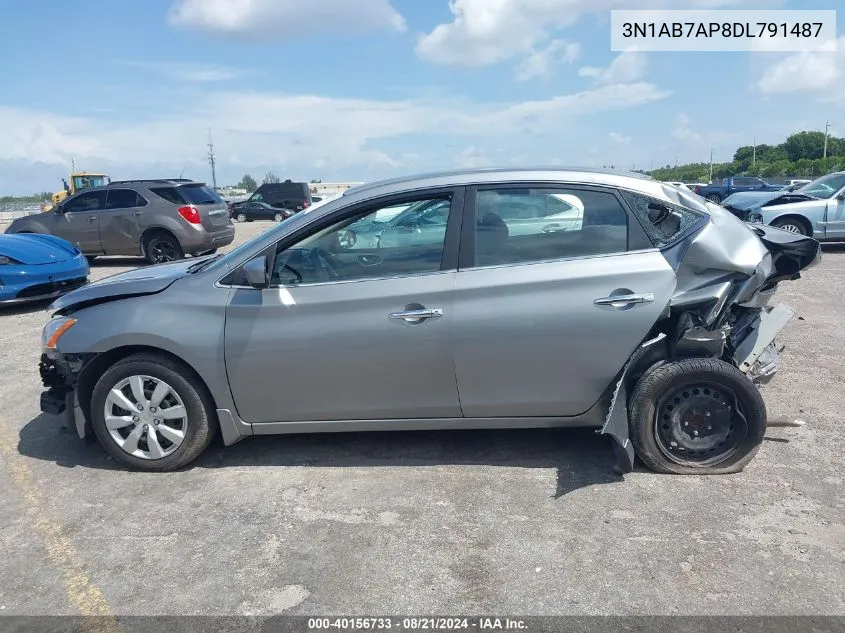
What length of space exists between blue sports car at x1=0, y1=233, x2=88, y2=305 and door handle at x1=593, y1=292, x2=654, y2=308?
790 cm

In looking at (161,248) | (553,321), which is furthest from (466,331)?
(161,248)

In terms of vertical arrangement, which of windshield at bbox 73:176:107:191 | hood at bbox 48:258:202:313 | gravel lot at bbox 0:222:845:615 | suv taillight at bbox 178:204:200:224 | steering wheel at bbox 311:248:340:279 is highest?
windshield at bbox 73:176:107:191

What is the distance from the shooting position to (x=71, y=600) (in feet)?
9.81

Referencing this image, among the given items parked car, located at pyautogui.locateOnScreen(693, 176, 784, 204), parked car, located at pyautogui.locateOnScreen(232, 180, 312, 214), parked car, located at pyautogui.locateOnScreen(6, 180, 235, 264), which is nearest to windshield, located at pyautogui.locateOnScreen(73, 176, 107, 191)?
→ parked car, located at pyautogui.locateOnScreen(232, 180, 312, 214)

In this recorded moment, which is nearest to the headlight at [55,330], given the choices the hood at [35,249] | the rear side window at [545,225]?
the rear side window at [545,225]

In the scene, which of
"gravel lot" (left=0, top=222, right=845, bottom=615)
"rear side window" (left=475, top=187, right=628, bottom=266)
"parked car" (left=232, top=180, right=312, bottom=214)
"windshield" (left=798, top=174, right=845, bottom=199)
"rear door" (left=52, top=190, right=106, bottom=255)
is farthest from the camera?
"parked car" (left=232, top=180, right=312, bottom=214)

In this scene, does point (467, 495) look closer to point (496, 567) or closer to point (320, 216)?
point (496, 567)

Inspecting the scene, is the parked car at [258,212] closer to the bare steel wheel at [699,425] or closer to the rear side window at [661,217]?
the rear side window at [661,217]

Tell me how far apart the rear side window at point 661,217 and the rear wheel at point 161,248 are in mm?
11365

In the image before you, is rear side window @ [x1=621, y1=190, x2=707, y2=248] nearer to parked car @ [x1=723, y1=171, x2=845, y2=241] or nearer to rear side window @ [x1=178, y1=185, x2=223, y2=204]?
parked car @ [x1=723, y1=171, x2=845, y2=241]

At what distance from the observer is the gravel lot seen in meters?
2.92

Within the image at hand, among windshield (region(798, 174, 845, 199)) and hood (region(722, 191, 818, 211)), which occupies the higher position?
windshield (region(798, 174, 845, 199))

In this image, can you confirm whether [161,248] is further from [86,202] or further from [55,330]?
[55,330]

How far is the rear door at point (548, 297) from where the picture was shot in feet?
12.3
